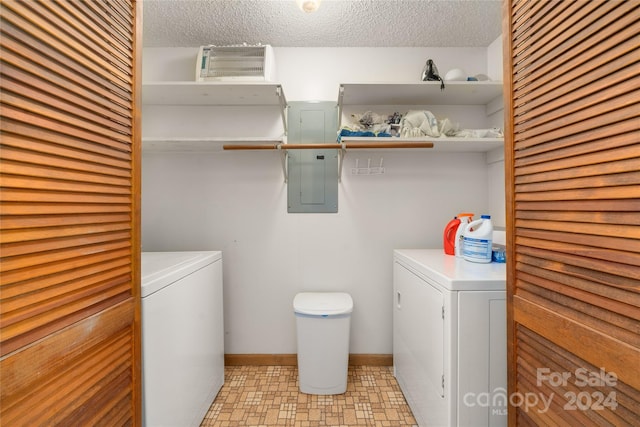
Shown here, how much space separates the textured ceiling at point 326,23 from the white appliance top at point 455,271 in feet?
5.05

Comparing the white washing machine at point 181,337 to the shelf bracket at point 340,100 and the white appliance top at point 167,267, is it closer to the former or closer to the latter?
the white appliance top at point 167,267

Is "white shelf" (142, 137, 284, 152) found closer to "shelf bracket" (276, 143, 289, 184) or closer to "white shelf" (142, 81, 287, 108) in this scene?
"shelf bracket" (276, 143, 289, 184)

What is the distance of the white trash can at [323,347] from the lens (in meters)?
1.94

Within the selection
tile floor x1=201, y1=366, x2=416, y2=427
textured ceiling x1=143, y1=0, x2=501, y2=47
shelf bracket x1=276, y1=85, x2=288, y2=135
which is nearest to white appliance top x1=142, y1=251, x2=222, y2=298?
tile floor x1=201, y1=366, x2=416, y2=427

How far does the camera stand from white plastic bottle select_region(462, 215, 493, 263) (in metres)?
1.66

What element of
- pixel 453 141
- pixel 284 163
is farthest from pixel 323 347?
pixel 453 141

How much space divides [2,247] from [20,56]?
1.34ft

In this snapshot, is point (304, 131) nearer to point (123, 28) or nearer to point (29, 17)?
point (123, 28)

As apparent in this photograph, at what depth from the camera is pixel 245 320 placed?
92.5 inches

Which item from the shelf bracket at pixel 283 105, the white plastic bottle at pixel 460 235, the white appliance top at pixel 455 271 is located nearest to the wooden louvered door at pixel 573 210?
the white appliance top at pixel 455 271

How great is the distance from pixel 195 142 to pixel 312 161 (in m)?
0.83

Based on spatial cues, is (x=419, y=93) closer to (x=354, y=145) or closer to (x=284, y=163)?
(x=354, y=145)

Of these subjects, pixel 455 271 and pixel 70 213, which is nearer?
pixel 70 213

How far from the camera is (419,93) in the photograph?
2068mm
